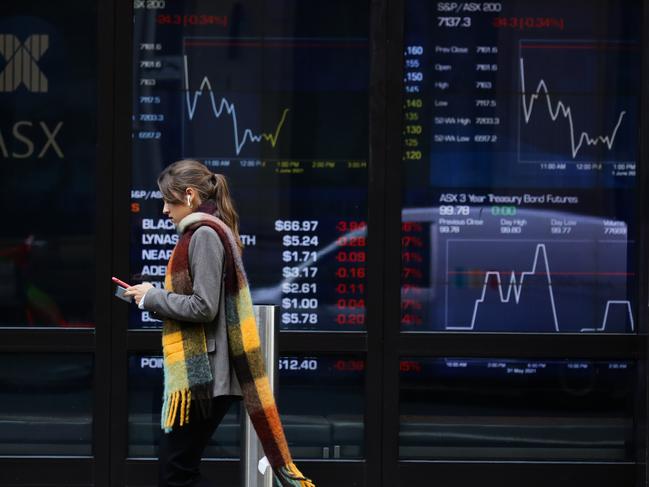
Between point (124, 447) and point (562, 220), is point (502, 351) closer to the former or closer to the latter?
point (562, 220)

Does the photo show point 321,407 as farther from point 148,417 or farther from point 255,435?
point 255,435

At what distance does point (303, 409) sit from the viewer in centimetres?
711

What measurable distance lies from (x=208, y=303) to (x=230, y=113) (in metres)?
2.21

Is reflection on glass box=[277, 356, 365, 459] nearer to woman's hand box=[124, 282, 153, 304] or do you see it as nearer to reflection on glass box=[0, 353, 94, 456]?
reflection on glass box=[0, 353, 94, 456]

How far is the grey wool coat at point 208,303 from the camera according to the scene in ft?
16.8

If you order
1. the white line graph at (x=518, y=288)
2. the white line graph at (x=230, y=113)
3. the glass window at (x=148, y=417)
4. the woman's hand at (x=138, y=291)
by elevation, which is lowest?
the glass window at (x=148, y=417)

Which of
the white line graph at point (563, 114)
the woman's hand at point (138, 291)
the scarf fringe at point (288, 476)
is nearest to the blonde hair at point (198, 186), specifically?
the woman's hand at point (138, 291)

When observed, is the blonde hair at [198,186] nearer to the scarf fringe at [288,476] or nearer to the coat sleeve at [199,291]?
the coat sleeve at [199,291]

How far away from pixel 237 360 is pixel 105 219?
2009mm

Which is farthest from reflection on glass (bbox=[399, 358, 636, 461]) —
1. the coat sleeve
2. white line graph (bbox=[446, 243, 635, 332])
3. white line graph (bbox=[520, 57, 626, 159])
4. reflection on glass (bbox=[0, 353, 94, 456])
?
the coat sleeve

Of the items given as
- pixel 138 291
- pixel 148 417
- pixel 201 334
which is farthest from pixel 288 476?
pixel 148 417

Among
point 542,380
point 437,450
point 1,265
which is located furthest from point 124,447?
point 542,380

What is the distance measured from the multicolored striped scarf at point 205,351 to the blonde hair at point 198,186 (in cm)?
6

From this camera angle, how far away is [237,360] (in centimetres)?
524
